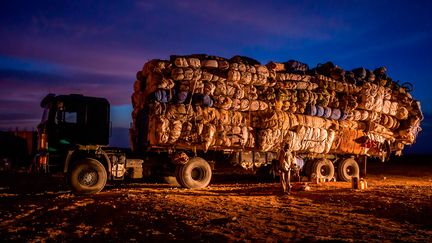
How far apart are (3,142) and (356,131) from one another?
878 inches

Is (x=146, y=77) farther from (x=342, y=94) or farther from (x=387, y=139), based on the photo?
(x=387, y=139)

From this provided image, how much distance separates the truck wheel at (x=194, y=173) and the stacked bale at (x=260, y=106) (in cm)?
62

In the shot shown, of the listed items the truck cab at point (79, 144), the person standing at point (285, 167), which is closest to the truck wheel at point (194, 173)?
the truck cab at point (79, 144)

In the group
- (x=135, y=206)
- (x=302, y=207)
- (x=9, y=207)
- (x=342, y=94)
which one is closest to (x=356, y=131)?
(x=342, y=94)

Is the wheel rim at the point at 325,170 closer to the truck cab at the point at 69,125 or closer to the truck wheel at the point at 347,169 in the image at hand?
the truck wheel at the point at 347,169

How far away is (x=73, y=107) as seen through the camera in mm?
13516

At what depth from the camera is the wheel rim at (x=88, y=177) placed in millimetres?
12586

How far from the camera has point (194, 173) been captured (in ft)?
49.8

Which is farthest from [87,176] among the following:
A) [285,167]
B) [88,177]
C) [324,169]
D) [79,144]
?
[324,169]

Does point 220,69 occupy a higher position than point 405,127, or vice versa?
point 220,69

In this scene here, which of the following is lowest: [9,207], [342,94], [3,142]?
[9,207]

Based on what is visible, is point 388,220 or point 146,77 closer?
point 388,220

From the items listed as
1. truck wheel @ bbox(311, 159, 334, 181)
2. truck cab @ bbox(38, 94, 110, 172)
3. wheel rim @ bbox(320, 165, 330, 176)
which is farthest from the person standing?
truck cab @ bbox(38, 94, 110, 172)

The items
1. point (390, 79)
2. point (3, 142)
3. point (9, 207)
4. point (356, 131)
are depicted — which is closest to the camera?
point (9, 207)
